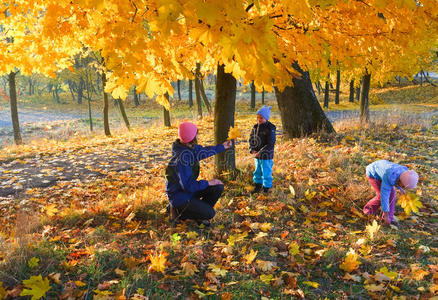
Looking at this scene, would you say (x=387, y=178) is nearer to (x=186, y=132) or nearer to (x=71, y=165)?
(x=186, y=132)

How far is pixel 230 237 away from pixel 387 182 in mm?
2134

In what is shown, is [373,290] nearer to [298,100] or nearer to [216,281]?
[216,281]

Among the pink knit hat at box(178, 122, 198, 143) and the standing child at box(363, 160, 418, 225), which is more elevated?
the pink knit hat at box(178, 122, 198, 143)

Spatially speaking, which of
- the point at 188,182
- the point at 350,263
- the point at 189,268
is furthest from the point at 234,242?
the point at 350,263

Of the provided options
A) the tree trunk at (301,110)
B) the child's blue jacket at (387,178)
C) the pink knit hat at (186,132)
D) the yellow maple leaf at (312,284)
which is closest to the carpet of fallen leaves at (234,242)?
the yellow maple leaf at (312,284)

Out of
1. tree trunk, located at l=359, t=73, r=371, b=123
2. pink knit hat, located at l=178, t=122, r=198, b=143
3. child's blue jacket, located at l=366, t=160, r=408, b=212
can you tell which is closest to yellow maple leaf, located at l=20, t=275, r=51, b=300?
pink knit hat, located at l=178, t=122, r=198, b=143

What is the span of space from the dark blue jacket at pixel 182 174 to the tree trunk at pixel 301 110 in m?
4.55

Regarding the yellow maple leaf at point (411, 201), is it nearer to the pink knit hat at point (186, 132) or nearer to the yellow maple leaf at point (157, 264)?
the pink knit hat at point (186, 132)

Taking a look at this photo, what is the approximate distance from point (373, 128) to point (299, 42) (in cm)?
565

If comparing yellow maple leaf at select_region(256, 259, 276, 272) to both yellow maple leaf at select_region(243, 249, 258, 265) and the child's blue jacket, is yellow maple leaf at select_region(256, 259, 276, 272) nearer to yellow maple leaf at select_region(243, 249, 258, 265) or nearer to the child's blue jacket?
yellow maple leaf at select_region(243, 249, 258, 265)

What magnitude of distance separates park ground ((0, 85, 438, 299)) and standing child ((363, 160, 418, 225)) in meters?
0.20

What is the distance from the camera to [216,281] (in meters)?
2.47

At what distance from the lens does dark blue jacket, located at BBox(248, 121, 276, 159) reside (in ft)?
14.4

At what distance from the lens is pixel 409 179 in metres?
3.30
